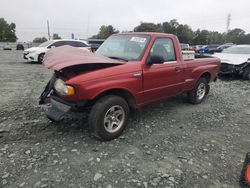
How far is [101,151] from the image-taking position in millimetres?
3590

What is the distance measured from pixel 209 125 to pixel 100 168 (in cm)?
272

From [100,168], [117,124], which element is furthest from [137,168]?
[117,124]

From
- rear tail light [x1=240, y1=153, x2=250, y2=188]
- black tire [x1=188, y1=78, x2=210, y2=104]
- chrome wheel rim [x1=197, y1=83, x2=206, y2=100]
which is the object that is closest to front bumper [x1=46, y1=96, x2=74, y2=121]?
rear tail light [x1=240, y1=153, x2=250, y2=188]

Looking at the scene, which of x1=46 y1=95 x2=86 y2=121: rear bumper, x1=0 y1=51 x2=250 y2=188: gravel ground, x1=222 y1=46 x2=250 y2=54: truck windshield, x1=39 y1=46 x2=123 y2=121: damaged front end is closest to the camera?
x1=0 y1=51 x2=250 y2=188: gravel ground

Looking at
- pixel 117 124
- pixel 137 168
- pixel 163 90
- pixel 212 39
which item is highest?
pixel 212 39

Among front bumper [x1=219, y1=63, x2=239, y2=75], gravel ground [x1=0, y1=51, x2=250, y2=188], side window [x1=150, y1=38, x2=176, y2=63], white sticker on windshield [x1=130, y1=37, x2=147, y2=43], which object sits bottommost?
gravel ground [x1=0, y1=51, x2=250, y2=188]

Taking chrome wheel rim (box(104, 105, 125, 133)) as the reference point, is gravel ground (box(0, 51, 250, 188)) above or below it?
below

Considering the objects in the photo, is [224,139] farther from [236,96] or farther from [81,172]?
[236,96]

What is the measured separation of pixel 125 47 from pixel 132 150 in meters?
2.12

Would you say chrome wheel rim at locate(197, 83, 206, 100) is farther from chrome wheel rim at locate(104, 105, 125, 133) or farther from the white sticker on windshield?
chrome wheel rim at locate(104, 105, 125, 133)

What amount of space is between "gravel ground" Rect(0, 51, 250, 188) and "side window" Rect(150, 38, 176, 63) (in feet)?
4.41

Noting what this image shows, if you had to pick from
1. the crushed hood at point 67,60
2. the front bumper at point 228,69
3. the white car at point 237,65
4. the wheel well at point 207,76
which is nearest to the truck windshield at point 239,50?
the white car at point 237,65

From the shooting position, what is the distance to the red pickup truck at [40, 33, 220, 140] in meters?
3.55

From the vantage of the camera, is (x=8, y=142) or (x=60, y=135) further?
(x=60, y=135)
